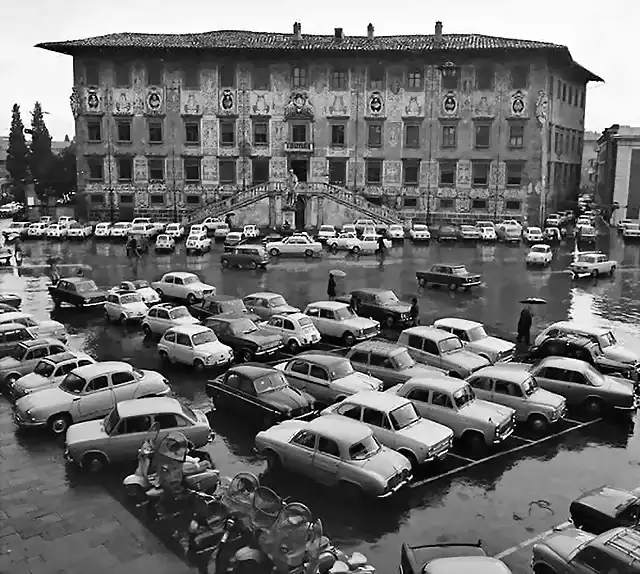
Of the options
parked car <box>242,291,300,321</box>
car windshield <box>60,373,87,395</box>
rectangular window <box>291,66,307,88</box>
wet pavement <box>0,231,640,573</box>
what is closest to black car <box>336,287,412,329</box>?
wet pavement <box>0,231,640,573</box>

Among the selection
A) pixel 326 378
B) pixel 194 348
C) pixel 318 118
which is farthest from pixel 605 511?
pixel 318 118

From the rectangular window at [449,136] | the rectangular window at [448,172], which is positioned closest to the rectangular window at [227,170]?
the rectangular window at [448,172]

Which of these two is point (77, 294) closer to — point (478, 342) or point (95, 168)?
point (478, 342)

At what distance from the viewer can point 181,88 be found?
59.2 metres

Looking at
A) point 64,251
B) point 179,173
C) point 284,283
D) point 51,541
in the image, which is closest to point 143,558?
point 51,541

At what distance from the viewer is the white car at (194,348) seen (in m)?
21.5

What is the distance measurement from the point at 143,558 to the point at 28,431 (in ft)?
22.7

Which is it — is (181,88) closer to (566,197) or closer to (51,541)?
(566,197)

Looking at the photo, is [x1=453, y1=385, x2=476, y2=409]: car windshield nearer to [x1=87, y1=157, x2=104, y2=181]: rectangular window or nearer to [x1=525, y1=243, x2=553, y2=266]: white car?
[x1=525, y1=243, x2=553, y2=266]: white car

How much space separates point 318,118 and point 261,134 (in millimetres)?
4976

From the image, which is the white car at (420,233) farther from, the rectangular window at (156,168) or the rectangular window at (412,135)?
the rectangular window at (156,168)

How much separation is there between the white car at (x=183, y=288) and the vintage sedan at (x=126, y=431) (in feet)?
49.3

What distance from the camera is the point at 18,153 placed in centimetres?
9212

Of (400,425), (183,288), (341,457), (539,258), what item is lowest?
(341,457)
